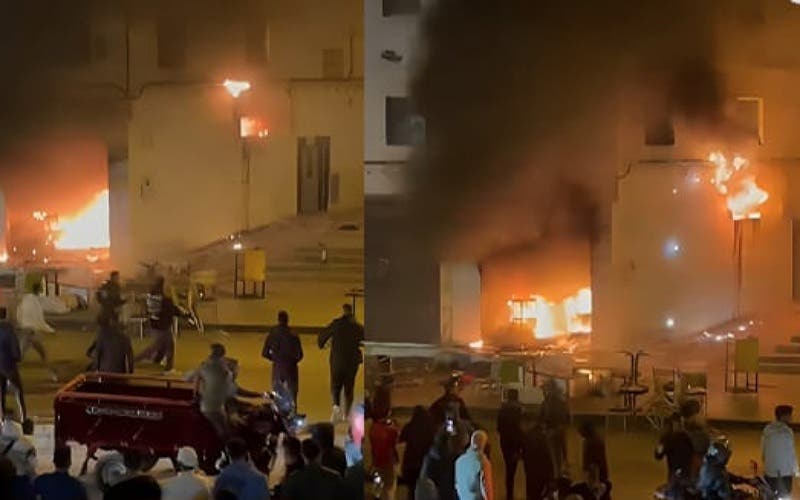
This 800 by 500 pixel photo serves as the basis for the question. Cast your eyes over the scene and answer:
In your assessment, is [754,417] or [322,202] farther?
[322,202]

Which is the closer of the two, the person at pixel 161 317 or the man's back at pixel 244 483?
the man's back at pixel 244 483

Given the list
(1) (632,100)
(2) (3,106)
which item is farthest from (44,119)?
(1) (632,100)

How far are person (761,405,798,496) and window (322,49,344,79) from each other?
158 centimetres

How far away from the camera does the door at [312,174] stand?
12.7 feet

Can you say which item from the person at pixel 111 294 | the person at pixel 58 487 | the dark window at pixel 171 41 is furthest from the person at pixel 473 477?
the dark window at pixel 171 41

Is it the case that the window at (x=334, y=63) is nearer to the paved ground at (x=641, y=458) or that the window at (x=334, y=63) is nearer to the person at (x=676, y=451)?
the paved ground at (x=641, y=458)

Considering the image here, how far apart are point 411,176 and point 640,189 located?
24.5 inches

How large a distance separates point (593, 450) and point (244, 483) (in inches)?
39.4

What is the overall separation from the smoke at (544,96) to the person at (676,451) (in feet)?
1.88

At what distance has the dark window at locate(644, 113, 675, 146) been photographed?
329 cm

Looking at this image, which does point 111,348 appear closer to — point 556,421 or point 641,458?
point 556,421

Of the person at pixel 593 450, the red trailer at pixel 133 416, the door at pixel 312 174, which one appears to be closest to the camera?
the person at pixel 593 450

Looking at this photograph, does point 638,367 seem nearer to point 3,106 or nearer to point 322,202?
point 322,202

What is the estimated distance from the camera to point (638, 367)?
3.38 metres
